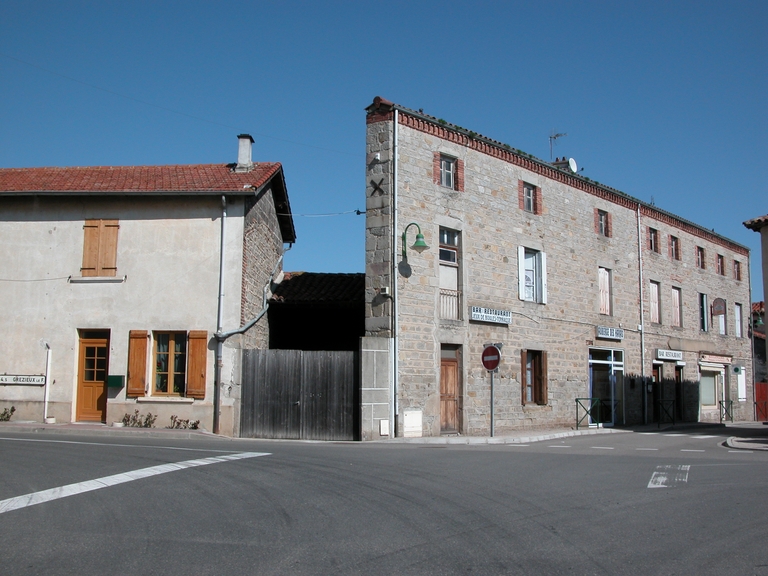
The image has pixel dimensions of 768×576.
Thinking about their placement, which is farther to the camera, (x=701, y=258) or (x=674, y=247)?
(x=701, y=258)

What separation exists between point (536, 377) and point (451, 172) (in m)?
6.66

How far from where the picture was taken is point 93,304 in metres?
18.2

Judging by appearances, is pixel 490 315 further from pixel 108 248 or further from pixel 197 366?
pixel 108 248

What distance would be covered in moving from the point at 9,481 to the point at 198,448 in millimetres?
Result: 4455

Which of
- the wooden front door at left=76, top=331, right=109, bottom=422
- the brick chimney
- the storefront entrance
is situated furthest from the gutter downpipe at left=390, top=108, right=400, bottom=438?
the storefront entrance

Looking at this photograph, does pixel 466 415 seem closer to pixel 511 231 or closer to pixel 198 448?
pixel 511 231

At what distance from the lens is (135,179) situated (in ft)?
63.0

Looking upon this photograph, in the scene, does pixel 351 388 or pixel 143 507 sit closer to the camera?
pixel 143 507

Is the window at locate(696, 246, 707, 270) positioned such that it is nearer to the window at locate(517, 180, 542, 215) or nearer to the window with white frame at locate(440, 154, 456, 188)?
the window at locate(517, 180, 542, 215)

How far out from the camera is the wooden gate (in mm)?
17484

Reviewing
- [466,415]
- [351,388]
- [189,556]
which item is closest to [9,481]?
[189,556]

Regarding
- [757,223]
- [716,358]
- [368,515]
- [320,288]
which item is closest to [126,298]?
[320,288]

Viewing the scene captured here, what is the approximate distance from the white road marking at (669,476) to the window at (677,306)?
18684 millimetres

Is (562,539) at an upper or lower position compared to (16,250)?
lower
